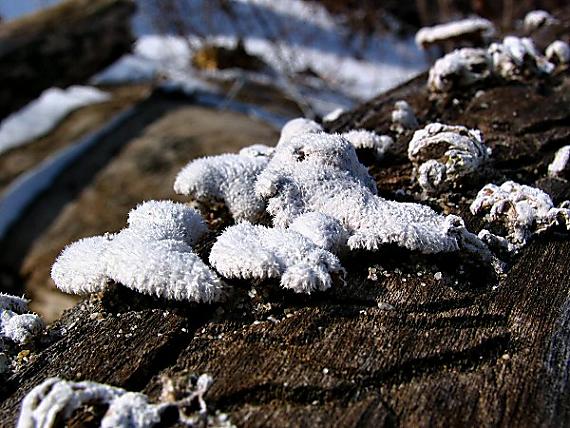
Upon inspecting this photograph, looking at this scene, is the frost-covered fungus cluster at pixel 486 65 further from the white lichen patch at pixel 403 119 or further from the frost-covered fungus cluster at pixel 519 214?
the frost-covered fungus cluster at pixel 519 214

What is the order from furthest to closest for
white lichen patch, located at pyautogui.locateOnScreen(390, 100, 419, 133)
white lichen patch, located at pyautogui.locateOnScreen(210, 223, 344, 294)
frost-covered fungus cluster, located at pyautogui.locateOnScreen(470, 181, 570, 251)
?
white lichen patch, located at pyautogui.locateOnScreen(390, 100, 419, 133) < frost-covered fungus cluster, located at pyautogui.locateOnScreen(470, 181, 570, 251) < white lichen patch, located at pyautogui.locateOnScreen(210, 223, 344, 294)

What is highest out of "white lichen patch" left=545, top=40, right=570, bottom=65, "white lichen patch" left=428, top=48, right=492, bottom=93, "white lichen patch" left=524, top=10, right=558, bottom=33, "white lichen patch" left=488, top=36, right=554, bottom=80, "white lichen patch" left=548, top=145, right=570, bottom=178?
"white lichen patch" left=428, top=48, right=492, bottom=93

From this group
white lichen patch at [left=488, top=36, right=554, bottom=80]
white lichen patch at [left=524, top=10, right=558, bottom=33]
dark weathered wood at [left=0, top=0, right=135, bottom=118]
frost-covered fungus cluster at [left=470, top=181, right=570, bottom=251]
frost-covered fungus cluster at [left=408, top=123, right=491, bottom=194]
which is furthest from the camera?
dark weathered wood at [left=0, top=0, right=135, bottom=118]

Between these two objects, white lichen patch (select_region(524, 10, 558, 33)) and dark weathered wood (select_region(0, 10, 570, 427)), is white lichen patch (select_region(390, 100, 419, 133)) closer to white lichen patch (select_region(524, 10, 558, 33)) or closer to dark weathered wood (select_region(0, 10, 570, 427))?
dark weathered wood (select_region(0, 10, 570, 427))

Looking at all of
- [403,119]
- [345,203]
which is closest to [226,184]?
[345,203]

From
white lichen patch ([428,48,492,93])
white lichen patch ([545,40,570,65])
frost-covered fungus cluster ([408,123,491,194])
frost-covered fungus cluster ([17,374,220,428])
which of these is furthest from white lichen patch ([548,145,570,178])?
frost-covered fungus cluster ([17,374,220,428])

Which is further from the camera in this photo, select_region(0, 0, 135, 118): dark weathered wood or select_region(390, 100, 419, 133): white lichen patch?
select_region(0, 0, 135, 118): dark weathered wood

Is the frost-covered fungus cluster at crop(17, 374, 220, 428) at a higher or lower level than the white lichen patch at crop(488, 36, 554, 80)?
higher

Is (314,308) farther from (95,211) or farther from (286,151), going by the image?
(95,211)
